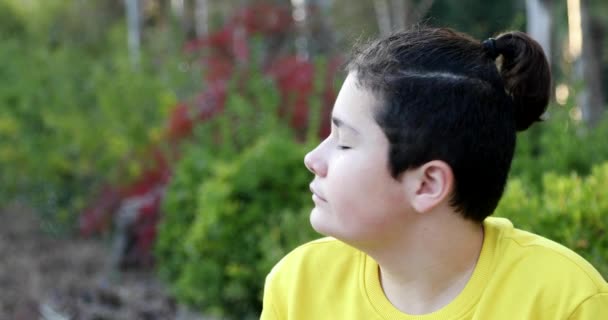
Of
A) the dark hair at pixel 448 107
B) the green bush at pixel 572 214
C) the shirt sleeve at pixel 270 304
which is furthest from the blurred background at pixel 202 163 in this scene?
the shirt sleeve at pixel 270 304

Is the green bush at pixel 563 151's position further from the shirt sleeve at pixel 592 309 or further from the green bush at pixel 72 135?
Answer: the green bush at pixel 72 135

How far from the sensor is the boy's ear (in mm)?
1688

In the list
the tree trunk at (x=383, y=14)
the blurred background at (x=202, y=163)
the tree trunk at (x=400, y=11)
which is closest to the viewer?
the blurred background at (x=202, y=163)

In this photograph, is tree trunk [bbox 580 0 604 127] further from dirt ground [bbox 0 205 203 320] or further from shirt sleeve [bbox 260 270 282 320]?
shirt sleeve [bbox 260 270 282 320]

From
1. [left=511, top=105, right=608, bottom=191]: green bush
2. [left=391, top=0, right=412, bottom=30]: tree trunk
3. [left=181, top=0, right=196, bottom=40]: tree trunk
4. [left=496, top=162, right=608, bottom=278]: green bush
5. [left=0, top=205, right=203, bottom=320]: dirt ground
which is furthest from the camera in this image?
[left=181, top=0, right=196, bottom=40]: tree trunk

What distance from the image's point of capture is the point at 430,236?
1757 millimetres

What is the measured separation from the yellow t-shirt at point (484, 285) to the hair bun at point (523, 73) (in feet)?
0.81

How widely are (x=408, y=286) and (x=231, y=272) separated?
264cm

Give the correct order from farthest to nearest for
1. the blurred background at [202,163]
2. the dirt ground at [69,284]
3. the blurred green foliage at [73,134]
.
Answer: the blurred green foliage at [73,134] < the dirt ground at [69,284] < the blurred background at [202,163]

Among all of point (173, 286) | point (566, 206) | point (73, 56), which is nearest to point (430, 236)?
point (566, 206)

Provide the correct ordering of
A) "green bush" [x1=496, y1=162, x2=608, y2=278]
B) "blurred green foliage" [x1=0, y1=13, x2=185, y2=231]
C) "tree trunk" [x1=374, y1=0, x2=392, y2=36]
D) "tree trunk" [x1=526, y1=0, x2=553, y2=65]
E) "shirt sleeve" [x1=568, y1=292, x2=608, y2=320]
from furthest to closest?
"tree trunk" [x1=374, y1=0, x2=392, y2=36]
"blurred green foliage" [x1=0, y1=13, x2=185, y2=231]
"tree trunk" [x1=526, y1=0, x2=553, y2=65]
"green bush" [x1=496, y1=162, x2=608, y2=278]
"shirt sleeve" [x1=568, y1=292, x2=608, y2=320]

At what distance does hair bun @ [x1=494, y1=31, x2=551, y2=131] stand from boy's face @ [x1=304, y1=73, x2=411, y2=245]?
31 cm

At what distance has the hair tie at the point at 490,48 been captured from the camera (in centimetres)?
178

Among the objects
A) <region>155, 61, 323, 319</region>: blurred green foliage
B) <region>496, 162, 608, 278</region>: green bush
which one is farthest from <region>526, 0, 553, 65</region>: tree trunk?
<region>496, 162, 608, 278</region>: green bush
